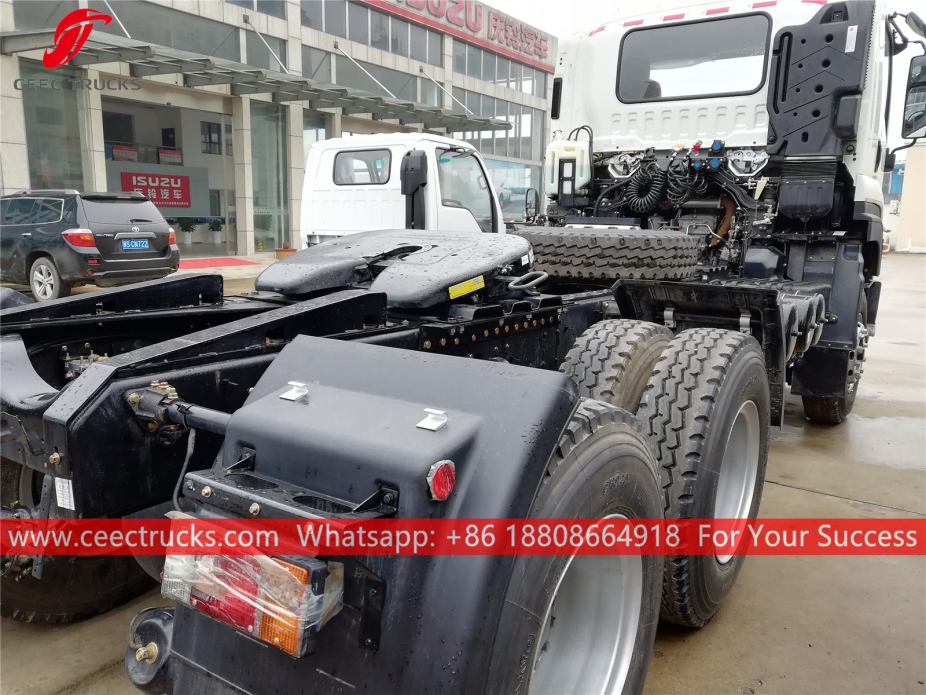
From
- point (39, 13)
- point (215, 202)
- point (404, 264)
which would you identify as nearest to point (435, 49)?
point (215, 202)

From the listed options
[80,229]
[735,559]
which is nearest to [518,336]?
[735,559]

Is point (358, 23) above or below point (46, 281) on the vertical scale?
above

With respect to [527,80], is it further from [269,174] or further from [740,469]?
[740,469]

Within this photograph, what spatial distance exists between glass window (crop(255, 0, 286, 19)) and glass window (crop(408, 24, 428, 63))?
5616mm

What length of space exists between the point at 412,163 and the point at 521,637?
517 centimetres

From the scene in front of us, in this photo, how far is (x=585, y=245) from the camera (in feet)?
11.3

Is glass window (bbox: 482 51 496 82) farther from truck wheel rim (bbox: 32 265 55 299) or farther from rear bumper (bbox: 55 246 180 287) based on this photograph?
truck wheel rim (bbox: 32 265 55 299)

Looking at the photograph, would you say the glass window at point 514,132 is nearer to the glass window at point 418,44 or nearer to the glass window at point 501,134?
the glass window at point 501,134

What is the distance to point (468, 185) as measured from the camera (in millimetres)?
7355

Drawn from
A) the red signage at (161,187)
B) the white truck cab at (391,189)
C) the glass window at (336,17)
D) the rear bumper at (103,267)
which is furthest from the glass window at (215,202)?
the white truck cab at (391,189)

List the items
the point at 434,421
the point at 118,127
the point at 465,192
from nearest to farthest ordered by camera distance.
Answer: the point at 434,421 → the point at 465,192 → the point at 118,127

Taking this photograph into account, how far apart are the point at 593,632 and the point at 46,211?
11.4m

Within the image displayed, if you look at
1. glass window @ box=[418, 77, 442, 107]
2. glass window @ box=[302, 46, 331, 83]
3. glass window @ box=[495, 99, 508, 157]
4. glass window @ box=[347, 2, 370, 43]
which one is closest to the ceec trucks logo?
glass window @ box=[302, 46, 331, 83]

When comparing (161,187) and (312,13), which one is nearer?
(161,187)
